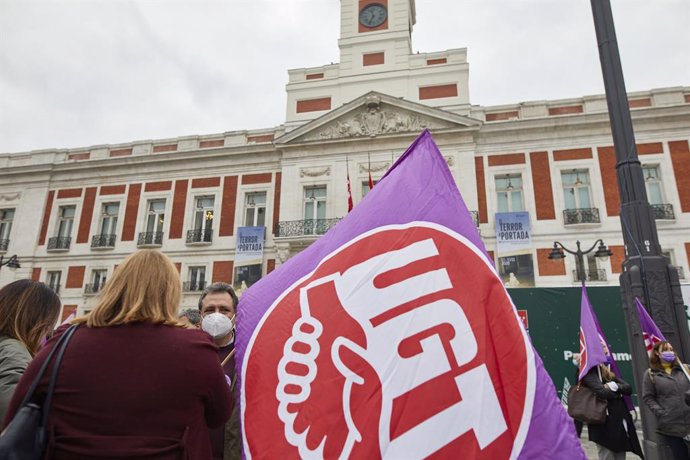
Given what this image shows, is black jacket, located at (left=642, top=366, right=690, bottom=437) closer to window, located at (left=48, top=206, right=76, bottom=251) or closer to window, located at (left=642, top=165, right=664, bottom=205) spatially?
window, located at (left=642, top=165, right=664, bottom=205)

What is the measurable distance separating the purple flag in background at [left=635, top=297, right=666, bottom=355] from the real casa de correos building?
14.2 metres

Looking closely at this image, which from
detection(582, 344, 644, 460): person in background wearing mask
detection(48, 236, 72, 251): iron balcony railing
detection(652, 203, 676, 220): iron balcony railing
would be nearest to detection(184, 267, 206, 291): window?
detection(48, 236, 72, 251): iron balcony railing

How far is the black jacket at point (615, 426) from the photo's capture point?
5.07 meters

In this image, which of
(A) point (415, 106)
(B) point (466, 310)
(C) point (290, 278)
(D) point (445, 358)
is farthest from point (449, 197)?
(A) point (415, 106)

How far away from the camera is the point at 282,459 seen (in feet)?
6.20

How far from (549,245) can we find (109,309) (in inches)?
780

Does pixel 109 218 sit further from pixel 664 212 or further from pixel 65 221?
pixel 664 212

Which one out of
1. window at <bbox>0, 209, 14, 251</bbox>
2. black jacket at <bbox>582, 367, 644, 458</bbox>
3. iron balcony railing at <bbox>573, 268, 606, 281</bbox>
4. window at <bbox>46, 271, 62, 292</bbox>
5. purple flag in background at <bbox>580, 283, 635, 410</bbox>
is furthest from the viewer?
window at <bbox>0, 209, 14, 251</bbox>

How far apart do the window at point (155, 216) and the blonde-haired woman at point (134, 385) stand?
76.9ft

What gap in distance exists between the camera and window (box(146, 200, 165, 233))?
23.4 m

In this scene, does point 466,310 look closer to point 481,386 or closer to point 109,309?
point 481,386

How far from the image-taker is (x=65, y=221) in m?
24.8

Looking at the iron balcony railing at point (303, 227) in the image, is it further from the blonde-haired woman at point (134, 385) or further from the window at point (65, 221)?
the blonde-haired woman at point (134, 385)

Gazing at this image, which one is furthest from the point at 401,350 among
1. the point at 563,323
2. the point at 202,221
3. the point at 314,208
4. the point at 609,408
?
the point at 202,221
